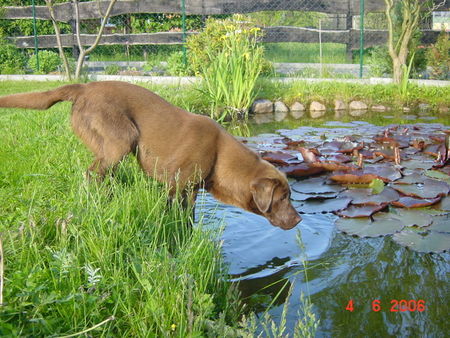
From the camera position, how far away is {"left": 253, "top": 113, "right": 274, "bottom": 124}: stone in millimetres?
9578

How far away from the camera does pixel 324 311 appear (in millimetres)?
3330

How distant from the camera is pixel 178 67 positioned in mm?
13367

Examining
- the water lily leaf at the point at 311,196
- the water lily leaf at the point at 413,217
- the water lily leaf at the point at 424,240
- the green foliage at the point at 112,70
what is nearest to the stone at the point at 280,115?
the water lily leaf at the point at 311,196

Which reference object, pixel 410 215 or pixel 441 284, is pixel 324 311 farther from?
pixel 410 215

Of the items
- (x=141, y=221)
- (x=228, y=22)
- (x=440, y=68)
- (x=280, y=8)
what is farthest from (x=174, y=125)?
(x=280, y=8)

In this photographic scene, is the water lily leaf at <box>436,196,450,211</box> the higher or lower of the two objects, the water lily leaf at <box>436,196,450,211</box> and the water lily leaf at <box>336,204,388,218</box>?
the lower

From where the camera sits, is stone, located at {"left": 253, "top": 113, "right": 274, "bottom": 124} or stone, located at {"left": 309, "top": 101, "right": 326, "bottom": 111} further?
stone, located at {"left": 309, "top": 101, "right": 326, "bottom": 111}

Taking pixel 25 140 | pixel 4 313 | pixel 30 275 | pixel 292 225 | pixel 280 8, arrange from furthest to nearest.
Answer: pixel 280 8
pixel 25 140
pixel 292 225
pixel 30 275
pixel 4 313

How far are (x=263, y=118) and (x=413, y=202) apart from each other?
5189mm

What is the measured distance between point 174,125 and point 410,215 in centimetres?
215

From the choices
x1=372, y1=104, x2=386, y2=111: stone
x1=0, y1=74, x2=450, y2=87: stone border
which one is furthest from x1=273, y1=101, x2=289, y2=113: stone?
x1=372, y1=104, x2=386, y2=111: stone

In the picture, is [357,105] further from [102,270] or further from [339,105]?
[102,270]

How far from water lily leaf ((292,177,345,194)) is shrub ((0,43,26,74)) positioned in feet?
37.3
